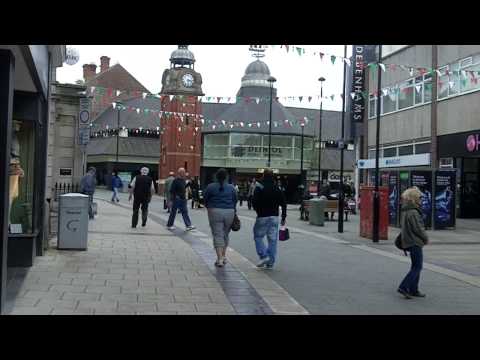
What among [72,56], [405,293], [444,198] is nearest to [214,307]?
[405,293]

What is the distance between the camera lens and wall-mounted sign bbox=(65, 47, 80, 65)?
18.2 metres

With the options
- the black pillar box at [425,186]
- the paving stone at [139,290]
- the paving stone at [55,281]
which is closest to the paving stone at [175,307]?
the paving stone at [139,290]

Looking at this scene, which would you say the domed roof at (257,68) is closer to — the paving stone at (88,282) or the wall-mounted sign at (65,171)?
the wall-mounted sign at (65,171)

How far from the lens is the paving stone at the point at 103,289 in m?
8.16

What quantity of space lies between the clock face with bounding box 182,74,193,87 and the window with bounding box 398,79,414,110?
3311 centimetres

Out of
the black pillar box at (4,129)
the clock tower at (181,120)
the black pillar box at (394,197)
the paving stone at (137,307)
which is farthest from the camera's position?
the clock tower at (181,120)

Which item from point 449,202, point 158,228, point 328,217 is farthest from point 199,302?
point 328,217

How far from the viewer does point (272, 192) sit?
10.9m

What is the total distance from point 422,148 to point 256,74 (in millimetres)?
49625

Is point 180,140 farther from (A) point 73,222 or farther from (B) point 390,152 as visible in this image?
(A) point 73,222

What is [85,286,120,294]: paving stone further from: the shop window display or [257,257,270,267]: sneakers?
[257,257,270,267]: sneakers

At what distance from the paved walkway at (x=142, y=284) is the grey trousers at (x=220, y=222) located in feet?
1.66
